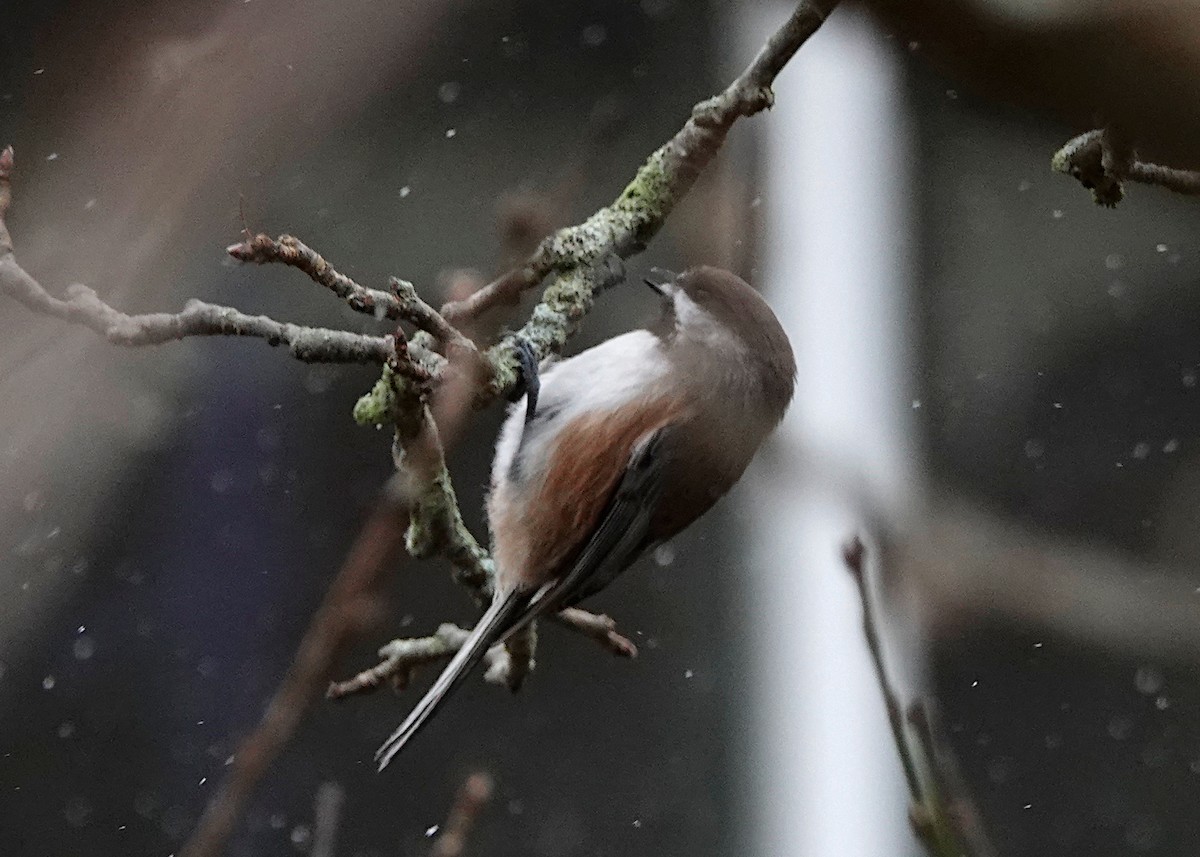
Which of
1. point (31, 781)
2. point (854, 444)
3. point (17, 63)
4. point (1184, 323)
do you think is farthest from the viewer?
Result: point (1184, 323)

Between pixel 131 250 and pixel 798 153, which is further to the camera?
pixel 798 153

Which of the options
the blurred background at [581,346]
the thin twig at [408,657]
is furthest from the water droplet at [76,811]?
the thin twig at [408,657]

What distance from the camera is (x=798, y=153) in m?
1.21

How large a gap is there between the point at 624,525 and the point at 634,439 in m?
0.06

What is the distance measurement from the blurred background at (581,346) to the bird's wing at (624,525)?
0.12 m

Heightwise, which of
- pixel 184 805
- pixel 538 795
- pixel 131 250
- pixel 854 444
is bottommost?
pixel 538 795

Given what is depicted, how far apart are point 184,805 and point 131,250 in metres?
0.58

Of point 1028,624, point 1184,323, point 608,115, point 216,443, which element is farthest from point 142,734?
point 1184,323

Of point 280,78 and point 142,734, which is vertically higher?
point 280,78

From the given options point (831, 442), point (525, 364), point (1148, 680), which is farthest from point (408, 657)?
point (1148, 680)

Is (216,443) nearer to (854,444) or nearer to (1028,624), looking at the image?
(854,444)

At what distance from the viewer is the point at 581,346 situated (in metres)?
0.88

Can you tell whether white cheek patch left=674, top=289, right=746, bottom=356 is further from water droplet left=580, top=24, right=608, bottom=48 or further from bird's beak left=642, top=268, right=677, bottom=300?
water droplet left=580, top=24, right=608, bottom=48

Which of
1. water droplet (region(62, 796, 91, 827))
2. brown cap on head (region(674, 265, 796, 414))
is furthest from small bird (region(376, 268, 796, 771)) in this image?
water droplet (region(62, 796, 91, 827))
